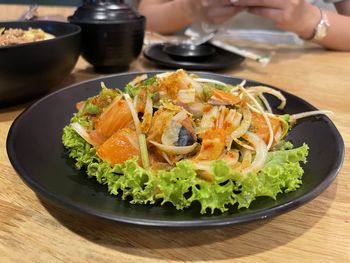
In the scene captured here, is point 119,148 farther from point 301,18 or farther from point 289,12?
point 301,18

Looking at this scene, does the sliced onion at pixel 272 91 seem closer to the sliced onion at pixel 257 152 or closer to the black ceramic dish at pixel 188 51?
the sliced onion at pixel 257 152

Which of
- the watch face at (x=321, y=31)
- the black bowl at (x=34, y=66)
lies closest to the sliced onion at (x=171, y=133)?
the black bowl at (x=34, y=66)

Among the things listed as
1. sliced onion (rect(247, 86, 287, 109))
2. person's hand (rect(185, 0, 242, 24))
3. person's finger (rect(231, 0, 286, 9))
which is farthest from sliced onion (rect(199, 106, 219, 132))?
person's hand (rect(185, 0, 242, 24))

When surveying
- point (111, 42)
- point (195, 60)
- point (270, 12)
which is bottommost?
point (195, 60)

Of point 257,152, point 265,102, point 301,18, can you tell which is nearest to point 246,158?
point 257,152

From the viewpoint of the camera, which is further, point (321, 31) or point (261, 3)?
point (321, 31)
